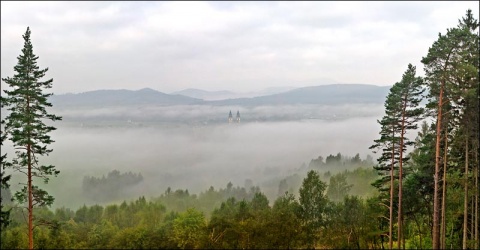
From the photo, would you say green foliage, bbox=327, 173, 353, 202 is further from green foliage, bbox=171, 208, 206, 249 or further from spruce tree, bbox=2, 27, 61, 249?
spruce tree, bbox=2, 27, 61, 249

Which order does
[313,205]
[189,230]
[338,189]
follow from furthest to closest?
[338,189] → [189,230] → [313,205]

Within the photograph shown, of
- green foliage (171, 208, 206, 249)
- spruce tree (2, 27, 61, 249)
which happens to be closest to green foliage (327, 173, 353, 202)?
green foliage (171, 208, 206, 249)

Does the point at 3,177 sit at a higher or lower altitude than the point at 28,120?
lower

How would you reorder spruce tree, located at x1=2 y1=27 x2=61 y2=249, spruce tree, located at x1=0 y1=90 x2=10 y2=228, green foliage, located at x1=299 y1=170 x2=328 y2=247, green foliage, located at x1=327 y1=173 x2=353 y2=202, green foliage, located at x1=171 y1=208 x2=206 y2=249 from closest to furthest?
spruce tree, located at x1=0 y1=90 x2=10 y2=228
spruce tree, located at x1=2 y1=27 x2=61 y2=249
green foliage, located at x1=299 y1=170 x2=328 y2=247
green foliage, located at x1=171 y1=208 x2=206 y2=249
green foliage, located at x1=327 y1=173 x2=353 y2=202

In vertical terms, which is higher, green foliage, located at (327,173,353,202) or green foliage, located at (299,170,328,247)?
green foliage, located at (299,170,328,247)

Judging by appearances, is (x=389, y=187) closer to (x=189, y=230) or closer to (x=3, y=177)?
(x=3, y=177)

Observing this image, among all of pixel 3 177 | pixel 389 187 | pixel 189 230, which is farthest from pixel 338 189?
pixel 3 177

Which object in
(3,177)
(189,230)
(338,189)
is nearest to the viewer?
(3,177)

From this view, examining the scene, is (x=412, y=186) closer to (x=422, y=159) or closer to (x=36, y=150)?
(x=422, y=159)

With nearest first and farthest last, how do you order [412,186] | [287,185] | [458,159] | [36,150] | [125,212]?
[36,150]
[458,159]
[412,186]
[125,212]
[287,185]

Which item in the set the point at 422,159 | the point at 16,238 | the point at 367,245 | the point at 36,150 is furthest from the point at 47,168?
the point at 16,238

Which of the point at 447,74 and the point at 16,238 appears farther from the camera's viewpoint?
the point at 16,238
